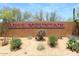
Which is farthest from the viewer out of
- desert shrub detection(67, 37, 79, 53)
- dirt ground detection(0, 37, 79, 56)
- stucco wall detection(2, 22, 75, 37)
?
stucco wall detection(2, 22, 75, 37)

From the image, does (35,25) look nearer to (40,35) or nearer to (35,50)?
(40,35)

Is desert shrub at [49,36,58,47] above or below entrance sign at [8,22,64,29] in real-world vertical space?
below

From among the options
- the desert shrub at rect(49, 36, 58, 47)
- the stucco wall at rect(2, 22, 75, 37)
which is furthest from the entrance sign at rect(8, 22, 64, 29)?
the desert shrub at rect(49, 36, 58, 47)

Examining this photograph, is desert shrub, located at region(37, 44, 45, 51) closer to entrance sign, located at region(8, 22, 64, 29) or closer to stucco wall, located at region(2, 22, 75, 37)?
stucco wall, located at region(2, 22, 75, 37)

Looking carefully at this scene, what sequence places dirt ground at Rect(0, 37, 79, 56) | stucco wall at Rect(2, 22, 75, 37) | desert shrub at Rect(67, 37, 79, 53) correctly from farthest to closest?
stucco wall at Rect(2, 22, 75, 37) → desert shrub at Rect(67, 37, 79, 53) → dirt ground at Rect(0, 37, 79, 56)

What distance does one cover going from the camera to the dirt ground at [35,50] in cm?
1002

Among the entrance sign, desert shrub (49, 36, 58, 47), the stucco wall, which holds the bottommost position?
desert shrub (49, 36, 58, 47)

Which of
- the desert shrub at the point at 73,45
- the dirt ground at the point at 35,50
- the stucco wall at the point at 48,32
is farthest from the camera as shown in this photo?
the stucco wall at the point at 48,32

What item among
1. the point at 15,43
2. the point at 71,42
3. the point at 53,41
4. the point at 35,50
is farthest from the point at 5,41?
the point at 71,42

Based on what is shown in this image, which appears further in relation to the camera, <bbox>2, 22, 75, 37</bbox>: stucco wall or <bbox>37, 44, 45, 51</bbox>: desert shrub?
<bbox>2, 22, 75, 37</bbox>: stucco wall

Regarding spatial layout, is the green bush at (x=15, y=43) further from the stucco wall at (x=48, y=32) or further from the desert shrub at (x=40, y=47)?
the desert shrub at (x=40, y=47)

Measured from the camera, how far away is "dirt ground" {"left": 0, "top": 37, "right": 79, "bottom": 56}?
10.0 meters

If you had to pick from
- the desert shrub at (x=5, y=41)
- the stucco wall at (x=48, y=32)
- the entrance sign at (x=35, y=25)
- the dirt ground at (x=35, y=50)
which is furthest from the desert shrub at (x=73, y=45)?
the desert shrub at (x=5, y=41)

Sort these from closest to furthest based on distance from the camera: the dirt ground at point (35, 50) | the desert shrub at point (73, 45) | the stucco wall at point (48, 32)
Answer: the dirt ground at point (35, 50), the desert shrub at point (73, 45), the stucco wall at point (48, 32)
